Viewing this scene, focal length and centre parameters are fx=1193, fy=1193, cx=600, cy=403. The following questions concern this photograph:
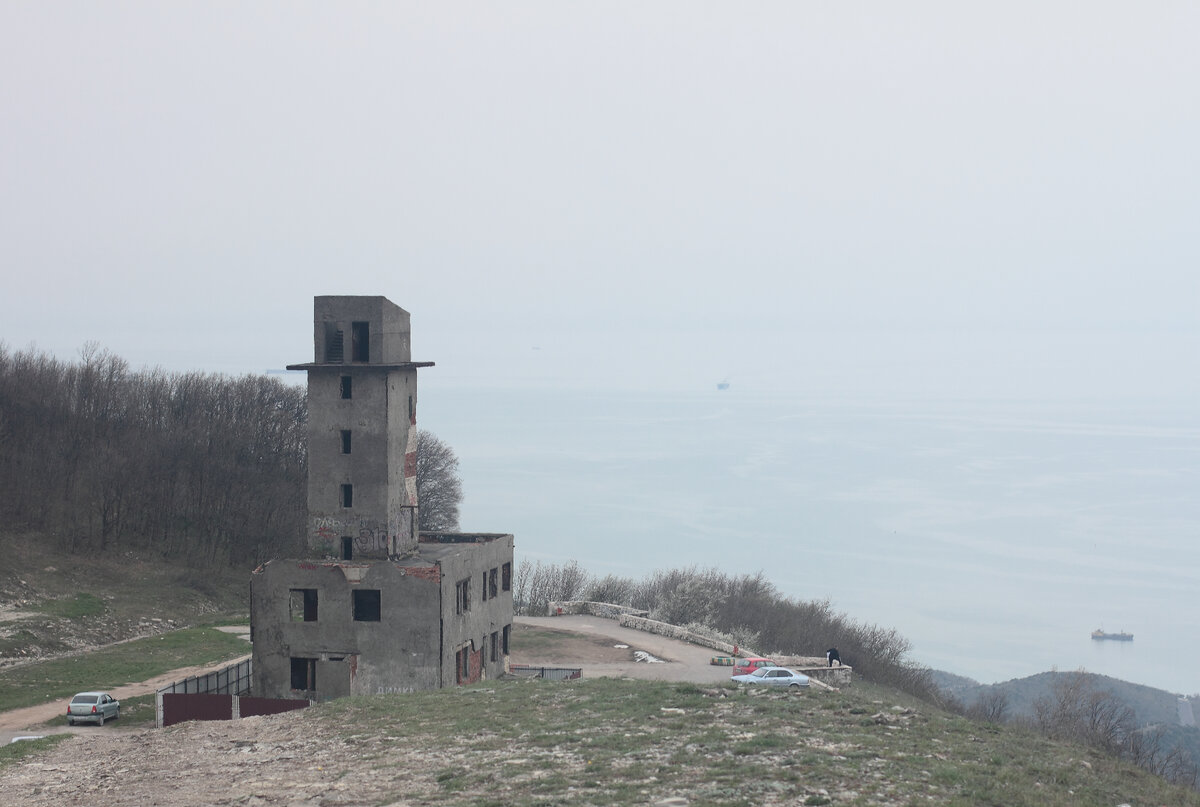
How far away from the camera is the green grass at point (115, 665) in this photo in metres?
44.9

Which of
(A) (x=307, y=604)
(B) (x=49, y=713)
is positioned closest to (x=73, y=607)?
(B) (x=49, y=713)

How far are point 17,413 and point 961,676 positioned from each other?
89.2 m

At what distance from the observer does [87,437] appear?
88688mm

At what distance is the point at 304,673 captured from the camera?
41719 millimetres

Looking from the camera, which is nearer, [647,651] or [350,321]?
[350,321]

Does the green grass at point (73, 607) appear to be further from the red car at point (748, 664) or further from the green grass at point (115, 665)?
the red car at point (748, 664)

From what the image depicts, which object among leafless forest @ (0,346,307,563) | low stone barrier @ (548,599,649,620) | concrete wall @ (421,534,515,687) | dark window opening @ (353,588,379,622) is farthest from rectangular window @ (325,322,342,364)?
leafless forest @ (0,346,307,563)

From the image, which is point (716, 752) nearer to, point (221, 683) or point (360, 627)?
point (360, 627)

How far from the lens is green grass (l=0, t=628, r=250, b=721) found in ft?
147

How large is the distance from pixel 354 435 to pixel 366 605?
6130 mm

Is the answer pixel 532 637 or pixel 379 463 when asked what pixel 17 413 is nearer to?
pixel 532 637

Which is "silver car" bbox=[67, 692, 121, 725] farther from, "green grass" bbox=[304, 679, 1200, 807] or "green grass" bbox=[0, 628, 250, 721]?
"green grass" bbox=[304, 679, 1200, 807]

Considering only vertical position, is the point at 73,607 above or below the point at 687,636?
above

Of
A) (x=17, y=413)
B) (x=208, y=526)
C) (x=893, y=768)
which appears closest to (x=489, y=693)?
(x=893, y=768)
